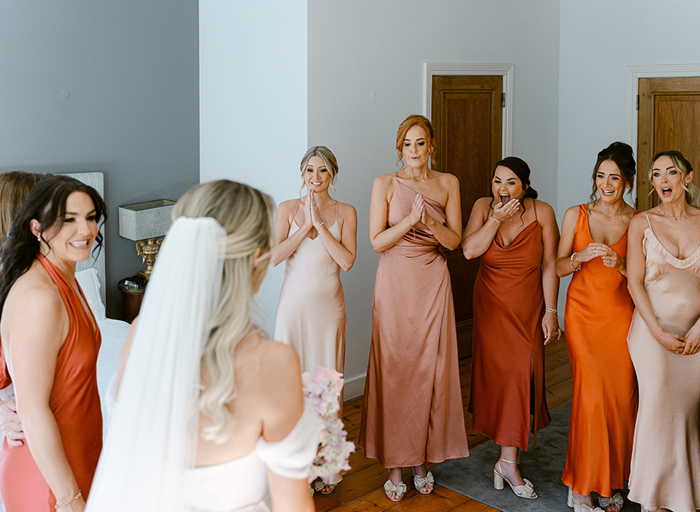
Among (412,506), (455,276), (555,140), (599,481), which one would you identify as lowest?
(412,506)

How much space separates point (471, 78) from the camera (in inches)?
217

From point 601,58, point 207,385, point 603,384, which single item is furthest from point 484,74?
point 207,385

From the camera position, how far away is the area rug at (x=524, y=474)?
339cm

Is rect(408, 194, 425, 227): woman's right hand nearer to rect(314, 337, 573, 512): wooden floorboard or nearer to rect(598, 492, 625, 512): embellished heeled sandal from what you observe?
rect(314, 337, 573, 512): wooden floorboard

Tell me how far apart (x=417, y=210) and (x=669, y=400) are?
56.1 inches

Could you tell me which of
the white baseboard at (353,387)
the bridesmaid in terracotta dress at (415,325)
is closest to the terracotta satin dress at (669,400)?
the bridesmaid in terracotta dress at (415,325)

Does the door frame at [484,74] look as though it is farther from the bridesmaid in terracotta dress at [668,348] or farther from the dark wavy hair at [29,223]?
the dark wavy hair at [29,223]

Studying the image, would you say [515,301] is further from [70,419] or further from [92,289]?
[92,289]

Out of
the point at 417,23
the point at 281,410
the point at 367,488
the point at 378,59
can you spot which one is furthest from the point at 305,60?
Answer: the point at 281,410

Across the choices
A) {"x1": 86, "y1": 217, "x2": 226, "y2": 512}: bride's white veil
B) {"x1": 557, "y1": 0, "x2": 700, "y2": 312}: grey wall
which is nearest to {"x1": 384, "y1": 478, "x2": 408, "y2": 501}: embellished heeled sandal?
{"x1": 86, "y1": 217, "x2": 226, "y2": 512}: bride's white veil

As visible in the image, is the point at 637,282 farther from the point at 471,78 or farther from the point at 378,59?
the point at 471,78

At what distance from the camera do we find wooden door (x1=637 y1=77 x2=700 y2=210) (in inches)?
219

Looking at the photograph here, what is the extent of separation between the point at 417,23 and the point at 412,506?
3387 millimetres

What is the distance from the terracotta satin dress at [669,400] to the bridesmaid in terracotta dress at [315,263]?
4.71ft
